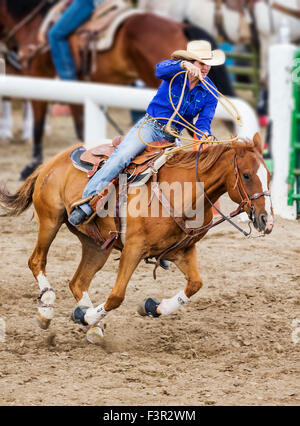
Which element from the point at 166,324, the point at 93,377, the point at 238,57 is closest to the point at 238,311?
the point at 166,324

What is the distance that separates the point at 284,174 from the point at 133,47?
11.4 feet

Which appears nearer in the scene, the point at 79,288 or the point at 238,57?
the point at 79,288

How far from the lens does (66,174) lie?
6.16 metres

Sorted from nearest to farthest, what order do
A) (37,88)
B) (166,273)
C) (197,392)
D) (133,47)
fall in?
1. (197,392)
2. (166,273)
3. (37,88)
4. (133,47)

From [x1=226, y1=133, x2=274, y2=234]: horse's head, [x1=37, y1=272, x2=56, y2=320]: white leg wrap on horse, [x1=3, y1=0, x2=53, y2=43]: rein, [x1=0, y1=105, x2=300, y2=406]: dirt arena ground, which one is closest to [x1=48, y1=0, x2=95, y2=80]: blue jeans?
[x1=3, y1=0, x2=53, y2=43]: rein

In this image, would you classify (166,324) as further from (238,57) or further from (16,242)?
(238,57)

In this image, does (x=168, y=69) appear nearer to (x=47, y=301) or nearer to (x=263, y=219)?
(x=263, y=219)

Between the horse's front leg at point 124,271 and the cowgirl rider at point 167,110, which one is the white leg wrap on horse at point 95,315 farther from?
the cowgirl rider at point 167,110

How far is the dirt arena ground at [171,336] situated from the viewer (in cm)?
507

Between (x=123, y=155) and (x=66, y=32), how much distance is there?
19.3 feet

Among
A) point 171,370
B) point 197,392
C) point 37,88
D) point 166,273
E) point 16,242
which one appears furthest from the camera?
point 37,88

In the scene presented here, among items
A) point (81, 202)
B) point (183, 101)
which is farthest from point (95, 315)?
point (183, 101)

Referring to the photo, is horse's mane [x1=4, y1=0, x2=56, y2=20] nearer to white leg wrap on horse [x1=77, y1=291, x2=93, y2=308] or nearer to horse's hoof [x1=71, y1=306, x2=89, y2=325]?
white leg wrap on horse [x1=77, y1=291, x2=93, y2=308]

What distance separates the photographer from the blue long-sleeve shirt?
5.54m
